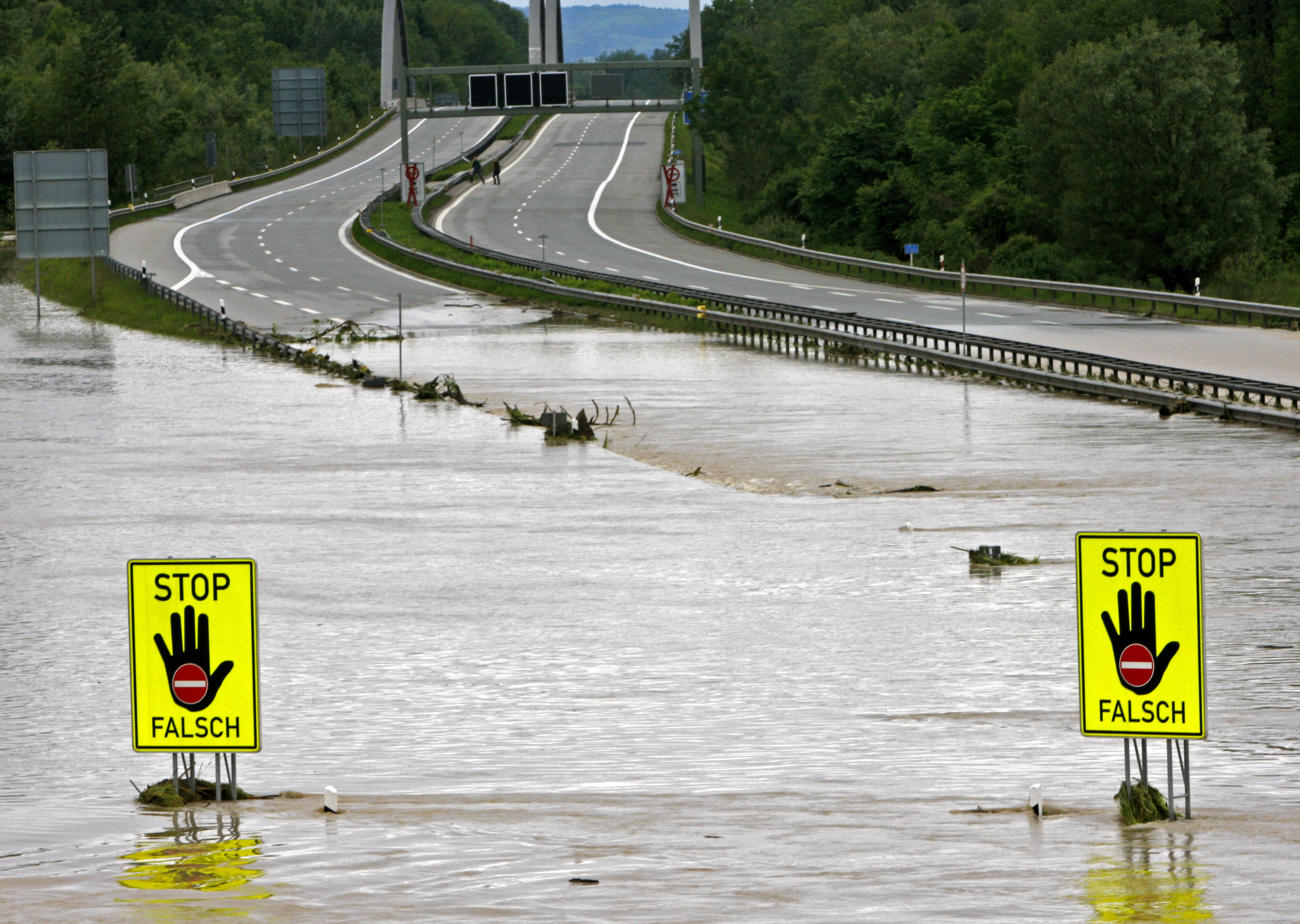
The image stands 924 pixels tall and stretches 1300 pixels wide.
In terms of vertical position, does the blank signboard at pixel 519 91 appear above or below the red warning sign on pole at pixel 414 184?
above

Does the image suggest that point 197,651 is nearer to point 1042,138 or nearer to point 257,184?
point 1042,138

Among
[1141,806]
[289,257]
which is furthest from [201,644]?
[289,257]

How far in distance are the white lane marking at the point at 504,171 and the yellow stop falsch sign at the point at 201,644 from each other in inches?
2808

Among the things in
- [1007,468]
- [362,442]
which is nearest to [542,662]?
[1007,468]

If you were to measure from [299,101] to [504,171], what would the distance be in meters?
22.3

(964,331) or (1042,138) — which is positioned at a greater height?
(1042,138)

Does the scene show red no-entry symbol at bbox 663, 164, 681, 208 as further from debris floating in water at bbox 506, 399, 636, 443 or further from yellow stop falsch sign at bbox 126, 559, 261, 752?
yellow stop falsch sign at bbox 126, 559, 261, 752

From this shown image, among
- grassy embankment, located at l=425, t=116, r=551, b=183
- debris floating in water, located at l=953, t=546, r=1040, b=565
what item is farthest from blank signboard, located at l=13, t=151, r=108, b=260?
debris floating in water, located at l=953, t=546, r=1040, b=565

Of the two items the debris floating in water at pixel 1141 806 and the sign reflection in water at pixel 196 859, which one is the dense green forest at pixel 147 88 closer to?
the sign reflection in water at pixel 196 859

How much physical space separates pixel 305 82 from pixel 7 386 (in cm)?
8019

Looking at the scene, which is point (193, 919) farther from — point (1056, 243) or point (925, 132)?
point (925, 132)

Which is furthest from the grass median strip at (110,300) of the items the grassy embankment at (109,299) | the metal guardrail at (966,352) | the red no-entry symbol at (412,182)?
the red no-entry symbol at (412,182)

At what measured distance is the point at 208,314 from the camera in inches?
2360

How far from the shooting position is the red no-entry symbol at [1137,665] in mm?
10336
